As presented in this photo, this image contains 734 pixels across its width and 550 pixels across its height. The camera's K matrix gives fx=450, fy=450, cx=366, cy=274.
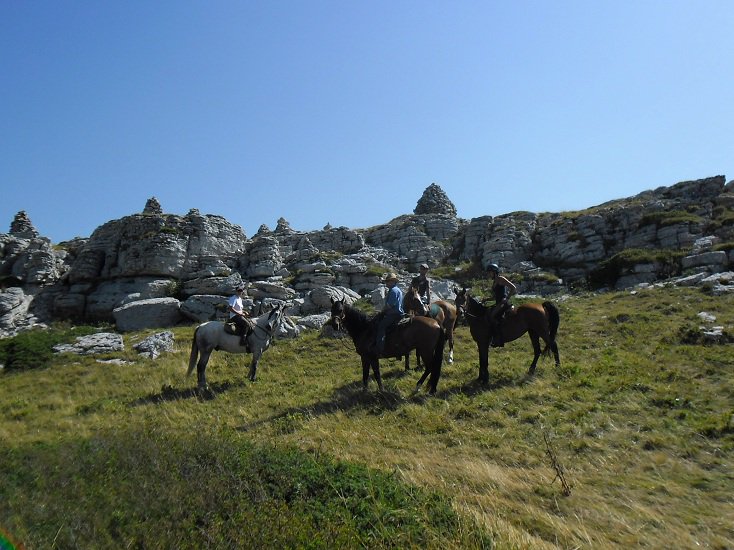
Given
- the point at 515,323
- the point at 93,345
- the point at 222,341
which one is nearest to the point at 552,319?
the point at 515,323

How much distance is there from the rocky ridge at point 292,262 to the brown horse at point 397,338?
1540cm

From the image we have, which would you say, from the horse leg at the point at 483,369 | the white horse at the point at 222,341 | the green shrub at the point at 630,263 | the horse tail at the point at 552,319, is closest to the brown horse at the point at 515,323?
the horse tail at the point at 552,319

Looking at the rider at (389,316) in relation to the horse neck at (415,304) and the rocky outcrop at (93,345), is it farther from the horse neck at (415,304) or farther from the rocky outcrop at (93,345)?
the rocky outcrop at (93,345)

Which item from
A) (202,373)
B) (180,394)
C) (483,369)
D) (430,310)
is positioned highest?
(430,310)

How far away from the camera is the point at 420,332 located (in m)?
12.4

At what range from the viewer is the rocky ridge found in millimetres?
30656

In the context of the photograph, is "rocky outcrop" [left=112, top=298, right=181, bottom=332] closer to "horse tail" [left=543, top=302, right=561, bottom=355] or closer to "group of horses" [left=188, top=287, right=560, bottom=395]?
"group of horses" [left=188, top=287, right=560, bottom=395]

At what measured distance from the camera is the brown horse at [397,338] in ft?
40.2

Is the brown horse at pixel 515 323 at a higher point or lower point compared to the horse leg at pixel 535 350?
higher

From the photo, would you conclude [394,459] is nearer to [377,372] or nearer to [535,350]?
[377,372]

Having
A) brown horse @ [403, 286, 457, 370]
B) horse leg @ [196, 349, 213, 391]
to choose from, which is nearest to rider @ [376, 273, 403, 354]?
brown horse @ [403, 286, 457, 370]

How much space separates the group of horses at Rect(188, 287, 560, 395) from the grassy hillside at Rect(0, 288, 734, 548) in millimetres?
695

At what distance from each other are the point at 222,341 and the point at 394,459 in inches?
362

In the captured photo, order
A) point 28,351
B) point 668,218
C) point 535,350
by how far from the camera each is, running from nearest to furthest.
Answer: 1. point 535,350
2. point 28,351
3. point 668,218
